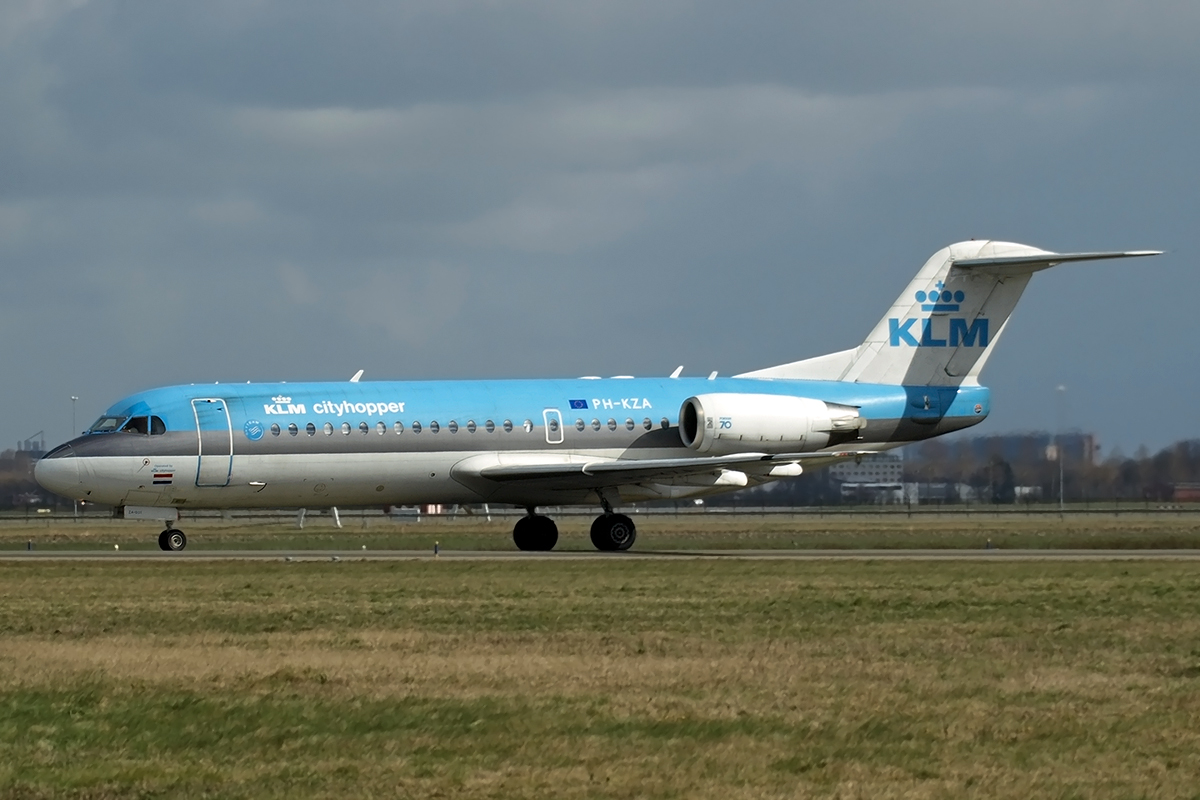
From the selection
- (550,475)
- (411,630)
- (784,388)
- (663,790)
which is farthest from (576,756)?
(784,388)

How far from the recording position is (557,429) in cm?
3984

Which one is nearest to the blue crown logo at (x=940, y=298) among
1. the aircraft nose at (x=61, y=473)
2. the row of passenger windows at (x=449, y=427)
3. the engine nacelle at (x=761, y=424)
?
the engine nacelle at (x=761, y=424)

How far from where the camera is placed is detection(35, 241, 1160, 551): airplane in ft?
122

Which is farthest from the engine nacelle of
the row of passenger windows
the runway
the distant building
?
the distant building

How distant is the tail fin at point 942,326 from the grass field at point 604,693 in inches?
688

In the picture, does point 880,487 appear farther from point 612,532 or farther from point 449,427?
point 449,427

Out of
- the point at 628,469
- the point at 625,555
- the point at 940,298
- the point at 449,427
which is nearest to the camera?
the point at 625,555

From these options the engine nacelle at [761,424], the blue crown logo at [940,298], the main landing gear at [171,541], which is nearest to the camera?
the main landing gear at [171,541]

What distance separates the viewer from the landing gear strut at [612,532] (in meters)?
40.3

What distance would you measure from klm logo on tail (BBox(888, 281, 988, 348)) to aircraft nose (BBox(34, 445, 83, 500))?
762 inches

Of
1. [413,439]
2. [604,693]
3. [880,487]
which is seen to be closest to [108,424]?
[413,439]

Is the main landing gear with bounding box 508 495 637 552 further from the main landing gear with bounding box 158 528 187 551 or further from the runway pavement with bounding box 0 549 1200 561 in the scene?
the main landing gear with bounding box 158 528 187 551

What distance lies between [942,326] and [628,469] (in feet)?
31.6

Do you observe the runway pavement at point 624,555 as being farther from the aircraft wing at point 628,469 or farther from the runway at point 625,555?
the aircraft wing at point 628,469
